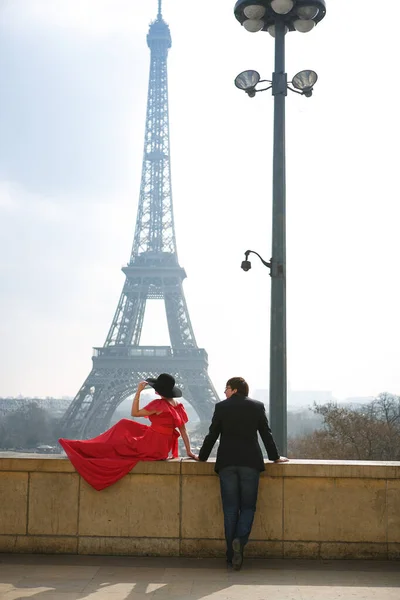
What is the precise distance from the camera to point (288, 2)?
424 inches

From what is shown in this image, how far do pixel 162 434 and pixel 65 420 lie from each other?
67310mm

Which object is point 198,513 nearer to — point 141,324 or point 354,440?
point 354,440

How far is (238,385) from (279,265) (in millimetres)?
3050

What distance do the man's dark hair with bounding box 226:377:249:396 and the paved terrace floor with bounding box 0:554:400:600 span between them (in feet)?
5.43

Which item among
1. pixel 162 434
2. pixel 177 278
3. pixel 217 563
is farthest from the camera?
pixel 177 278

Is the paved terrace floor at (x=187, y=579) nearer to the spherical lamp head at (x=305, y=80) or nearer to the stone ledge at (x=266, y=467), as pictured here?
the stone ledge at (x=266, y=467)

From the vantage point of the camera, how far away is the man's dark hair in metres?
7.90

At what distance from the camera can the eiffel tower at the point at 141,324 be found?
74.2 meters

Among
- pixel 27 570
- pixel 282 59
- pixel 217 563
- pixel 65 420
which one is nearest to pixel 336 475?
pixel 217 563

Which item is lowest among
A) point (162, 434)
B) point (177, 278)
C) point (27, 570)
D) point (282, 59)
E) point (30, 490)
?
point (27, 570)

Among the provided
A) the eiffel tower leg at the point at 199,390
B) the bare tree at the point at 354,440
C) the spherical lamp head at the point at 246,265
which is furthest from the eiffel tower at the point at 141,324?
the spherical lamp head at the point at 246,265

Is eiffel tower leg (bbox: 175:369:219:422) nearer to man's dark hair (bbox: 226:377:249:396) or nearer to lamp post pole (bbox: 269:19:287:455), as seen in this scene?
lamp post pole (bbox: 269:19:287:455)

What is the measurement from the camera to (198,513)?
825cm

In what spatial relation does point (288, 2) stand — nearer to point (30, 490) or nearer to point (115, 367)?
point (30, 490)
